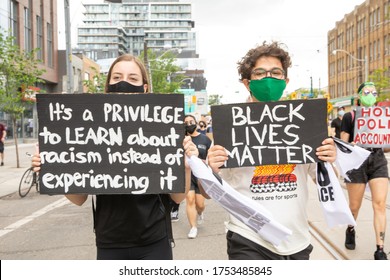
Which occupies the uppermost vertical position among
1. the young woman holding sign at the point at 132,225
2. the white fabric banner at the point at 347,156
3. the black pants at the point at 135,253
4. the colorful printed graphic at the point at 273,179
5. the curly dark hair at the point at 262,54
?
the curly dark hair at the point at 262,54

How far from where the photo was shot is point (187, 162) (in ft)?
8.65

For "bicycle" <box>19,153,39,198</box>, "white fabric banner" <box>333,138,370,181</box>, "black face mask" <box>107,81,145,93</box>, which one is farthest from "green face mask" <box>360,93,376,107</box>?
"bicycle" <box>19,153,39,198</box>

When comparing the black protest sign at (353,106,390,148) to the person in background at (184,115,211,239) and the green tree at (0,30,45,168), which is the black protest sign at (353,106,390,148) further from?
the green tree at (0,30,45,168)

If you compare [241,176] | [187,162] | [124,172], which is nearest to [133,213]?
[124,172]

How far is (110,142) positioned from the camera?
8.66 feet

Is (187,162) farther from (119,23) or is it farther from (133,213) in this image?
(119,23)

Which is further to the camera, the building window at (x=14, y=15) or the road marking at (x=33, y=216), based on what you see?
the building window at (x=14, y=15)

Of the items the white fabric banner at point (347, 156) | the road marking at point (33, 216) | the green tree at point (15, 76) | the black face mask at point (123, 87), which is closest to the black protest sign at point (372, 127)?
the white fabric banner at point (347, 156)

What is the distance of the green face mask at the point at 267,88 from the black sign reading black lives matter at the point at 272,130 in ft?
0.31

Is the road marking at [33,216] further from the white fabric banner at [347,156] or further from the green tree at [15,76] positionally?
the green tree at [15,76]

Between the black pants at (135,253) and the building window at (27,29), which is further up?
the building window at (27,29)

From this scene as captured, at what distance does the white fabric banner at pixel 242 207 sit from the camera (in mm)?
2418

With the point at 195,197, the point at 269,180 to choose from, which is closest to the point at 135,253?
the point at 269,180

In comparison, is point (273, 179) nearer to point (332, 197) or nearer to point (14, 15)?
point (332, 197)
